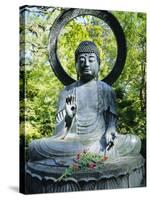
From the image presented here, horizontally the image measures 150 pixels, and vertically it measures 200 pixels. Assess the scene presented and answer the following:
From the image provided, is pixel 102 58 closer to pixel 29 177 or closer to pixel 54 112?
pixel 54 112

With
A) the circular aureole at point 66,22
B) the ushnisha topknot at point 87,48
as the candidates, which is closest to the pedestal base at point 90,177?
the circular aureole at point 66,22

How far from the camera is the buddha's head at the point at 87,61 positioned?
12086mm

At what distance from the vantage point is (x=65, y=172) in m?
11.9

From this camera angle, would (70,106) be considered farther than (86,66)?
No

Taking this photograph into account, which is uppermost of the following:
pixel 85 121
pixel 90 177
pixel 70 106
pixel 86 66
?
pixel 86 66

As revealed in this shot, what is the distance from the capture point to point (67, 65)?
12.0 metres

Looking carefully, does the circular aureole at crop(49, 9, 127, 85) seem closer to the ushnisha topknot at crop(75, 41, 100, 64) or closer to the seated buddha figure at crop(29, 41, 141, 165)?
the seated buddha figure at crop(29, 41, 141, 165)

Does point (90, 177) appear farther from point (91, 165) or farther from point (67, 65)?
point (67, 65)

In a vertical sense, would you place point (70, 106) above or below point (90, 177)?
above

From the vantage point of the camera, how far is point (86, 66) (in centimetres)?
1209

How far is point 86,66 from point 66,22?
0.69 m

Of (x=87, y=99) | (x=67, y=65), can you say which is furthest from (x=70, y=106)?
(x=67, y=65)

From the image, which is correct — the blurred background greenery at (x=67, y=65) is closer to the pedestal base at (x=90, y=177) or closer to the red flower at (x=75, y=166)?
the pedestal base at (x=90, y=177)

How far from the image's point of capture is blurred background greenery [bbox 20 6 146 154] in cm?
1167
